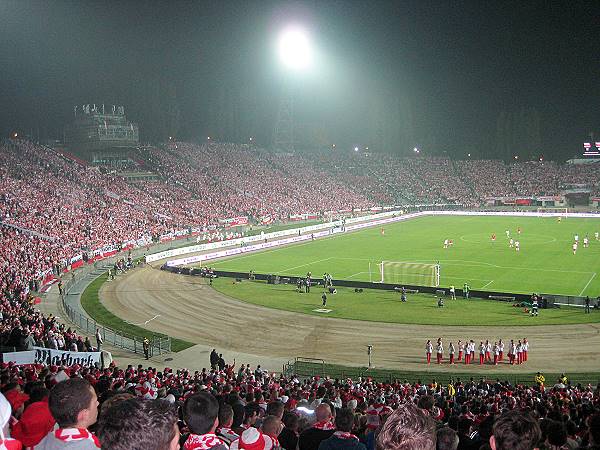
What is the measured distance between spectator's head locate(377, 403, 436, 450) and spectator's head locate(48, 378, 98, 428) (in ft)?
8.52

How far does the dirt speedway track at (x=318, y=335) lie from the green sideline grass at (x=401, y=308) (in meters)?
1.18

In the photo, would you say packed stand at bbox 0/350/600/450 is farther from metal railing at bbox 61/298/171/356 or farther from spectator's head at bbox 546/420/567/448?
metal railing at bbox 61/298/171/356

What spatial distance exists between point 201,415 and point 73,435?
123 cm

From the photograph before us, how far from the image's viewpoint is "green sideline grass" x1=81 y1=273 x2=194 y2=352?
32.5 metres

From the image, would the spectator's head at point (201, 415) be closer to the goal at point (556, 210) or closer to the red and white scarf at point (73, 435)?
the red and white scarf at point (73, 435)

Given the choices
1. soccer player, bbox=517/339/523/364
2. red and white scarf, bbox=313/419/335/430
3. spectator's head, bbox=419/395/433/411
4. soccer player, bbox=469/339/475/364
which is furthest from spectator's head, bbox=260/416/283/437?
soccer player, bbox=517/339/523/364

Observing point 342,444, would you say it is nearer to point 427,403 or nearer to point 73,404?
point 73,404

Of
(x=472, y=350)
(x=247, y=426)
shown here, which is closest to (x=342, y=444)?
(x=247, y=426)

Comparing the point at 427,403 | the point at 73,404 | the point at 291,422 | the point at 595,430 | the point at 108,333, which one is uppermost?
the point at 73,404

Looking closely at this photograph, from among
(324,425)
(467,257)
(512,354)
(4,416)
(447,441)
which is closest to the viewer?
(4,416)

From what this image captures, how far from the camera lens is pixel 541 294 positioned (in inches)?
1587

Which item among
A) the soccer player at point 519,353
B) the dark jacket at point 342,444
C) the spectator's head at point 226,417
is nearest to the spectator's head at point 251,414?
the spectator's head at point 226,417

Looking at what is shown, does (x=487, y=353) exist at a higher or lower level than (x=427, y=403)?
lower

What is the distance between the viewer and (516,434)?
4270 mm
